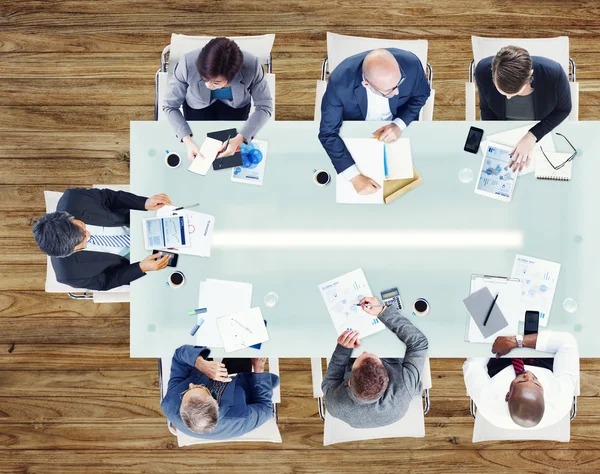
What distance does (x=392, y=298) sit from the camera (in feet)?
8.57

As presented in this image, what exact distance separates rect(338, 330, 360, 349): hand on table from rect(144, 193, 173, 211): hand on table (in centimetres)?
110

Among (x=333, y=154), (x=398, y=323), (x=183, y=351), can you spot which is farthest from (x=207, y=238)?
(x=398, y=323)

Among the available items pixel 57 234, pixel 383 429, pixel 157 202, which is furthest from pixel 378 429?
pixel 57 234

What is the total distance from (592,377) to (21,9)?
15.1 feet

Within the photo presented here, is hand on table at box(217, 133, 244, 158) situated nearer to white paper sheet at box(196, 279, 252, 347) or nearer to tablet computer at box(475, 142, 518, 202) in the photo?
white paper sheet at box(196, 279, 252, 347)

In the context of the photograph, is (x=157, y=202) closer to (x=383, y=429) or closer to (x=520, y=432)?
(x=383, y=429)

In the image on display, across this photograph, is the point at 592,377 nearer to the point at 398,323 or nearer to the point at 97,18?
the point at 398,323

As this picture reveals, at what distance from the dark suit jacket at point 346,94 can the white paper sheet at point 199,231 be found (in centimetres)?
71

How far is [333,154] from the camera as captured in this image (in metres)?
2.62

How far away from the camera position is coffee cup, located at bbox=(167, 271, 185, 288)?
2646mm

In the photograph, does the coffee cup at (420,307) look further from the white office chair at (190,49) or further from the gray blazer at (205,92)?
the white office chair at (190,49)

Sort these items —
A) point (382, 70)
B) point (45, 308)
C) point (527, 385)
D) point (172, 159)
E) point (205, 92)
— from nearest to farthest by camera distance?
point (382, 70)
point (527, 385)
point (172, 159)
point (205, 92)
point (45, 308)

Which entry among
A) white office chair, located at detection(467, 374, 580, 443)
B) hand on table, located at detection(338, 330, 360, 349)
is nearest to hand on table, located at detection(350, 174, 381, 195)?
hand on table, located at detection(338, 330, 360, 349)

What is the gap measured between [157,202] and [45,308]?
1537 millimetres
